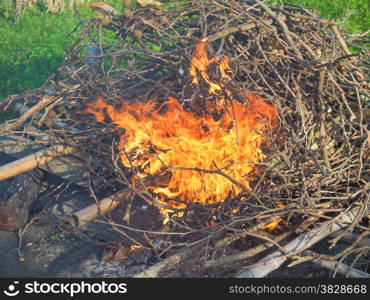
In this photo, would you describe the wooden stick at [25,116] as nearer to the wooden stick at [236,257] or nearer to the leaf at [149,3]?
the leaf at [149,3]

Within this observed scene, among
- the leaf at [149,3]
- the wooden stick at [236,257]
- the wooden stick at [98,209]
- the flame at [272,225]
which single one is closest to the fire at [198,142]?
the wooden stick at [98,209]

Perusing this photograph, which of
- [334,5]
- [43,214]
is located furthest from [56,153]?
[334,5]

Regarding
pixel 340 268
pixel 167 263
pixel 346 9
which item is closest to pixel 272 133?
pixel 340 268

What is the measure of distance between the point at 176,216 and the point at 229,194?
1.67 ft

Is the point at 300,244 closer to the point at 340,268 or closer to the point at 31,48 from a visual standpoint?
the point at 340,268

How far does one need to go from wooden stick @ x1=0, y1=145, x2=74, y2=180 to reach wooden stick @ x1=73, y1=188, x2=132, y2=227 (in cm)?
76

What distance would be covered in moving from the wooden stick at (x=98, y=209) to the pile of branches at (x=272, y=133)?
0.15 m

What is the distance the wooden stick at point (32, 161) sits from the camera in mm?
4512

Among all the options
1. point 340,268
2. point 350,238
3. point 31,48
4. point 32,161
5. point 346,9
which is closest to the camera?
point 340,268

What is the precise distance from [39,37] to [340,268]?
21.7ft

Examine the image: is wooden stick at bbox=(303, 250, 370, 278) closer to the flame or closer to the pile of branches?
the pile of branches

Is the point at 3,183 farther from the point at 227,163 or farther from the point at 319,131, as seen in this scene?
the point at 319,131

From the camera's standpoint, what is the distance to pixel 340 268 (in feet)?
11.9

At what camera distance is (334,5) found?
8.66 metres
